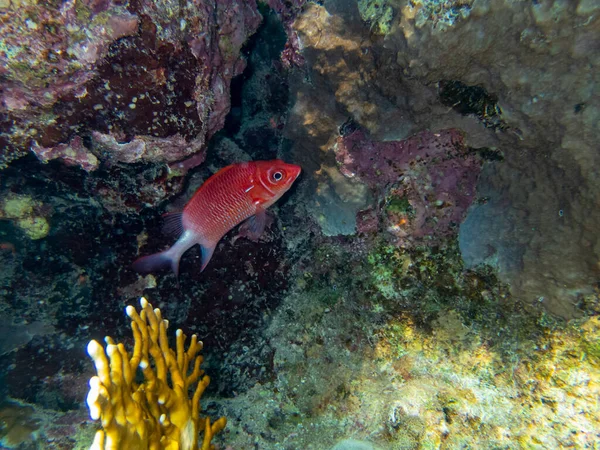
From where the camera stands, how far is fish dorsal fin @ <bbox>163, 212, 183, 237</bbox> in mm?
3363

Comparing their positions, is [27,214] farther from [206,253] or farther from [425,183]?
[425,183]

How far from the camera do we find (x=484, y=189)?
9.37 feet

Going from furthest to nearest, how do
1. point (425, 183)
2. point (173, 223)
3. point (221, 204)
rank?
Result: point (173, 223) → point (221, 204) → point (425, 183)

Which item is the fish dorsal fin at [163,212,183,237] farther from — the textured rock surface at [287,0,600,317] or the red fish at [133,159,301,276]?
the textured rock surface at [287,0,600,317]

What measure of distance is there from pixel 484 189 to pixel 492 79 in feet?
3.08

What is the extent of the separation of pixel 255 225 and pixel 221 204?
0.53 m

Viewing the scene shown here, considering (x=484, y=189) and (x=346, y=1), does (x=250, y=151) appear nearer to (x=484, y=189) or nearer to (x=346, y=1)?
(x=346, y=1)

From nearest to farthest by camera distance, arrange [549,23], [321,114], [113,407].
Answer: [113,407] → [549,23] → [321,114]

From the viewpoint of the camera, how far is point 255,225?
11.6ft

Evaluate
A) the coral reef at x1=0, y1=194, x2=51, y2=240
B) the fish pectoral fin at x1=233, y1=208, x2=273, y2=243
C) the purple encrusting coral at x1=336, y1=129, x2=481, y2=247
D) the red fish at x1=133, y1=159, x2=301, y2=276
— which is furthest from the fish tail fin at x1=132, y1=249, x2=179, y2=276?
the purple encrusting coral at x1=336, y1=129, x2=481, y2=247

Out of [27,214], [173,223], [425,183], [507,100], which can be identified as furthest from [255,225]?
[507,100]

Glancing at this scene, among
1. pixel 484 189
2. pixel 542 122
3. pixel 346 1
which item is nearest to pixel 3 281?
pixel 346 1

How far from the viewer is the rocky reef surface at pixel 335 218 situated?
89.6 inches

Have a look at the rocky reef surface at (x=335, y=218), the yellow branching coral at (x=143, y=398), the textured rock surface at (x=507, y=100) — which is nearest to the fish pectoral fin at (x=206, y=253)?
the rocky reef surface at (x=335, y=218)
